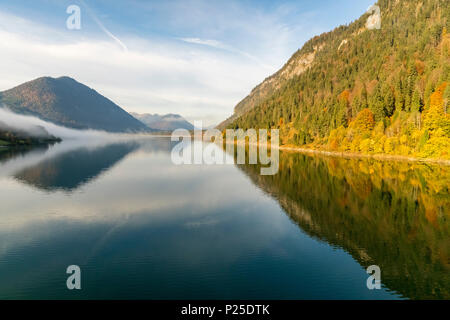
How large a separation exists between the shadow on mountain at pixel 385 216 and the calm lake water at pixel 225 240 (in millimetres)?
152

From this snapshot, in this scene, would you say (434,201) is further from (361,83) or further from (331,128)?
(361,83)

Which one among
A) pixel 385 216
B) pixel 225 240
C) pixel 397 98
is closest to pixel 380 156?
pixel 397 98

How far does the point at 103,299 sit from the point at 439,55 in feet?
538

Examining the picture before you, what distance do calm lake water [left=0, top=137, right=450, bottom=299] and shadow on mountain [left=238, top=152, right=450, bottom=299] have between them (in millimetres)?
152

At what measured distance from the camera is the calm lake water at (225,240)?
20.7 m

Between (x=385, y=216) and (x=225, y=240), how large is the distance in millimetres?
24756

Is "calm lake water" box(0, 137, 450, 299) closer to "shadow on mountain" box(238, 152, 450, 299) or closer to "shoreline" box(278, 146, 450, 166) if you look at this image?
"shadow on mountain" box(238, 152, 450, 299)

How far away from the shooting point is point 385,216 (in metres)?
38.2

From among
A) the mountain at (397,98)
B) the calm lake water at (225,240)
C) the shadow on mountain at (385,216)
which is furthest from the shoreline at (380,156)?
the calm lake water at (225,240)

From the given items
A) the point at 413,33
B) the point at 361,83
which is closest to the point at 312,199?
the point at 361,83

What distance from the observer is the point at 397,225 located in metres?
34.6

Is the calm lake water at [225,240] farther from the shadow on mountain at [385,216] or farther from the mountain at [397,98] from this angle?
the mountain at [397,98]

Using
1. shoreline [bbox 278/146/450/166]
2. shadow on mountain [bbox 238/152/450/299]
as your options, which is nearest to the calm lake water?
shadow on mountain [bbox 238/152/450/299]
